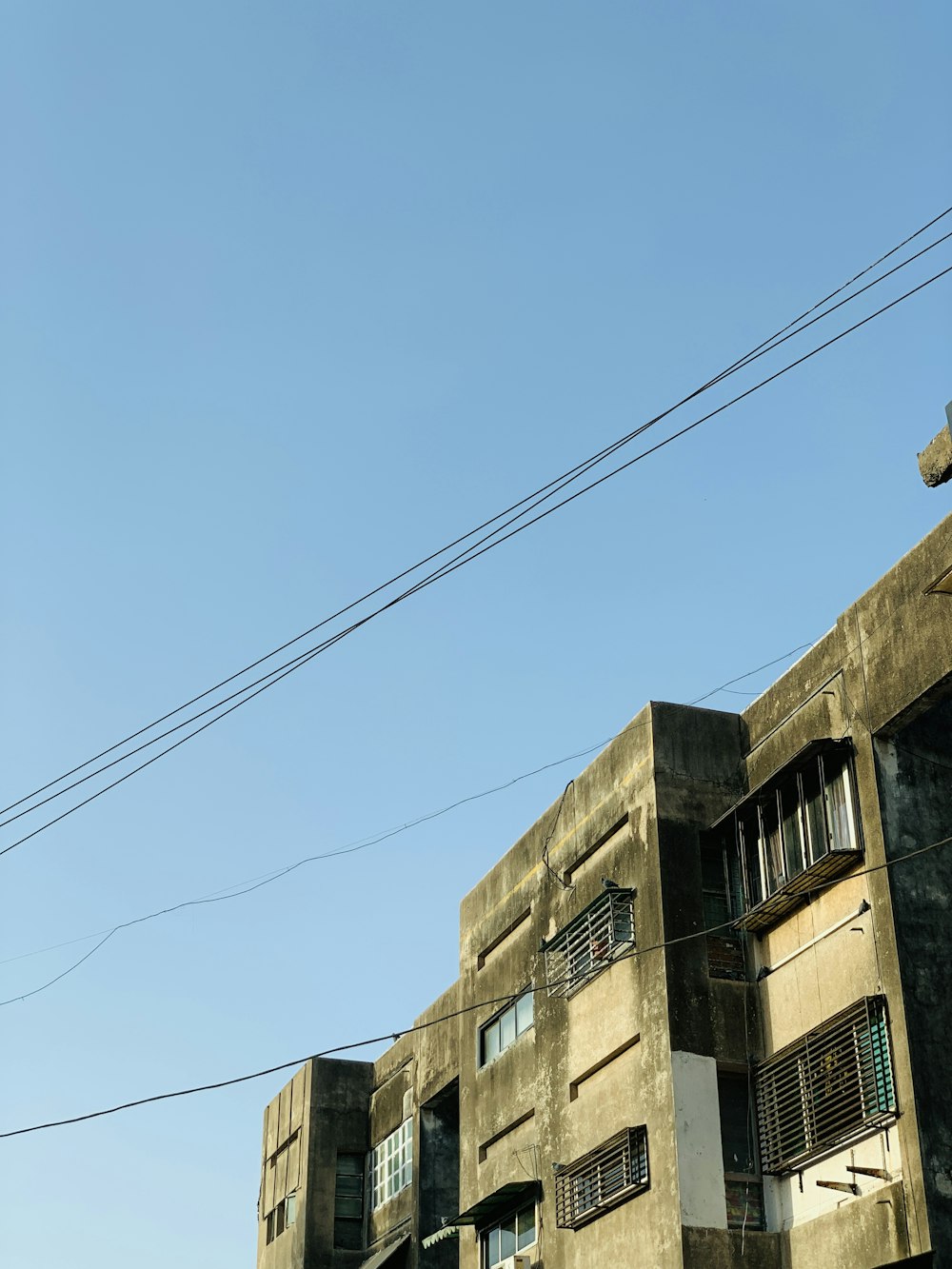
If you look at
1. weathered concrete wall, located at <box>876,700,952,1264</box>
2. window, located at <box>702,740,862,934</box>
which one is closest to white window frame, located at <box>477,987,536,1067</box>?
window, located at <box>702,740,862,934</box>

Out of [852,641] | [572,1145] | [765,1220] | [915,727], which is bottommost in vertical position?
[765,1220]

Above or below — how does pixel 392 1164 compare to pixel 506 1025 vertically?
below

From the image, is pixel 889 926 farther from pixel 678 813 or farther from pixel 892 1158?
pixel 678 813

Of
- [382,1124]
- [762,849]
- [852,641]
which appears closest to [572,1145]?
[762,849]

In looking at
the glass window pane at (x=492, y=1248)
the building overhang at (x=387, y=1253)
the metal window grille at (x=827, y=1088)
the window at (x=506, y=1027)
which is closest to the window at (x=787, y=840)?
the metal window grille at (x=827, y=1088)

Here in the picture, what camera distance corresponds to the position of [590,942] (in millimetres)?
21922

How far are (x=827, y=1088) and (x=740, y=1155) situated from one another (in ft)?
6.38

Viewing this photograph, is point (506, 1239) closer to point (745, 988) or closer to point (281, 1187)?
point (745, 988)

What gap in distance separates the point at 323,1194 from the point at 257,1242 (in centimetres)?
413

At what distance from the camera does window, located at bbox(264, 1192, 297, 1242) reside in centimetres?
3266

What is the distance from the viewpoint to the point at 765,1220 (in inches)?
736

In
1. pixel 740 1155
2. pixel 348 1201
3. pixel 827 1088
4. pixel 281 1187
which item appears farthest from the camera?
pixel 281 1187

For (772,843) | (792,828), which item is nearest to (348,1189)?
(772,843)

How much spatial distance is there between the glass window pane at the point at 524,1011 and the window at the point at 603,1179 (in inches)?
113
